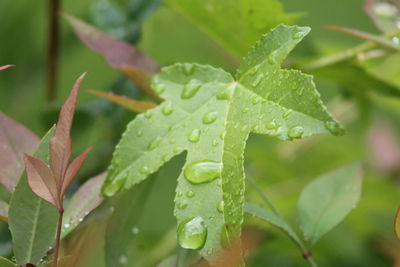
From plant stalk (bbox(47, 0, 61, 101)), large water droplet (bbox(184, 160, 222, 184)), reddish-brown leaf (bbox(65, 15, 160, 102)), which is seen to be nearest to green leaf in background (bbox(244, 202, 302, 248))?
large water droplet (bbox(184, 160, 222, 184))

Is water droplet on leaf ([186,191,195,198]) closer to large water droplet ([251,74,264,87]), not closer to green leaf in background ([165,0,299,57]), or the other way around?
large water droplet ([251,74,264,87])

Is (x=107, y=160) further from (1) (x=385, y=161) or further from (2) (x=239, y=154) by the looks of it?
(1) (x=385, y=161)

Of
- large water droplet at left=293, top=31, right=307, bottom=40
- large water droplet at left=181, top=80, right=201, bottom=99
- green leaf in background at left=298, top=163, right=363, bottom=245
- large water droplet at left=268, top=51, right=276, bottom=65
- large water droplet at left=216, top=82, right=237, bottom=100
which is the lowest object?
green leaf in background at left=298, top=163, right=363, bottom=245

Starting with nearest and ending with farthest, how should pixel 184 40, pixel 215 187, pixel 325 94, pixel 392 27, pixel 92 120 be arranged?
1. pixel 215 187
2. pixel 392 27
3. pixel 92 120
4. pixel 184 40
5. pixel 325 94

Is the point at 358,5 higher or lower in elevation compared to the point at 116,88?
lower

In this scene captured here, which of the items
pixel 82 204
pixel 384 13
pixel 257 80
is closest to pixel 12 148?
pixel 82 204

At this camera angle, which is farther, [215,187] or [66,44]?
[66,44]

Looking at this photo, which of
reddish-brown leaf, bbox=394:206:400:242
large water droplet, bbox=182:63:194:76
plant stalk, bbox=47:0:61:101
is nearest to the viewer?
reddish-brown leaf, bbox=394:206:400:242

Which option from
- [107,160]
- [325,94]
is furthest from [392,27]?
[325,94]

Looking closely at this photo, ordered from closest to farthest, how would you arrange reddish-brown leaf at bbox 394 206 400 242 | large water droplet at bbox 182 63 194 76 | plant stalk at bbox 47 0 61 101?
reddish-brown leaf at bbox 394 206 400 242 → large water droplet at bbox 182 63 194 76 → plant stalk at bbox 47 0 61 101
